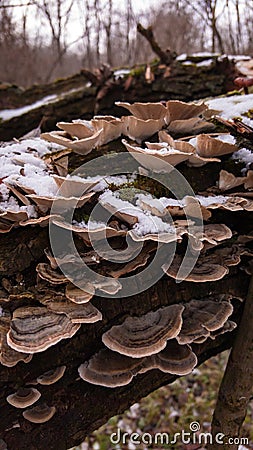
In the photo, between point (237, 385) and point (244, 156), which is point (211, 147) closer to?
point (244, 156)

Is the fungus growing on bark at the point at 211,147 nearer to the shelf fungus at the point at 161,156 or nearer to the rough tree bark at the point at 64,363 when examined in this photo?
the shelf fungus at the point at 161,156

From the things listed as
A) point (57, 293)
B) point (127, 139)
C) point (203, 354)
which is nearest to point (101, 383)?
point (57, 293)

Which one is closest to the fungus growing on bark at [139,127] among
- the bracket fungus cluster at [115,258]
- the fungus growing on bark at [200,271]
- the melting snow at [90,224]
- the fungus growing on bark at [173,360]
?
the bracket fungus cluster at [115,258]

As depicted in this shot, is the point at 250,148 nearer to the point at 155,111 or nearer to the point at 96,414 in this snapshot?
the point at 155,111

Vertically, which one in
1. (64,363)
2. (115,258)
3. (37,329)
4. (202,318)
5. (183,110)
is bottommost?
(64,363)

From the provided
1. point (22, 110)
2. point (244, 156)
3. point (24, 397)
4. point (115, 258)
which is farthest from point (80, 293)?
point (22, 110)
